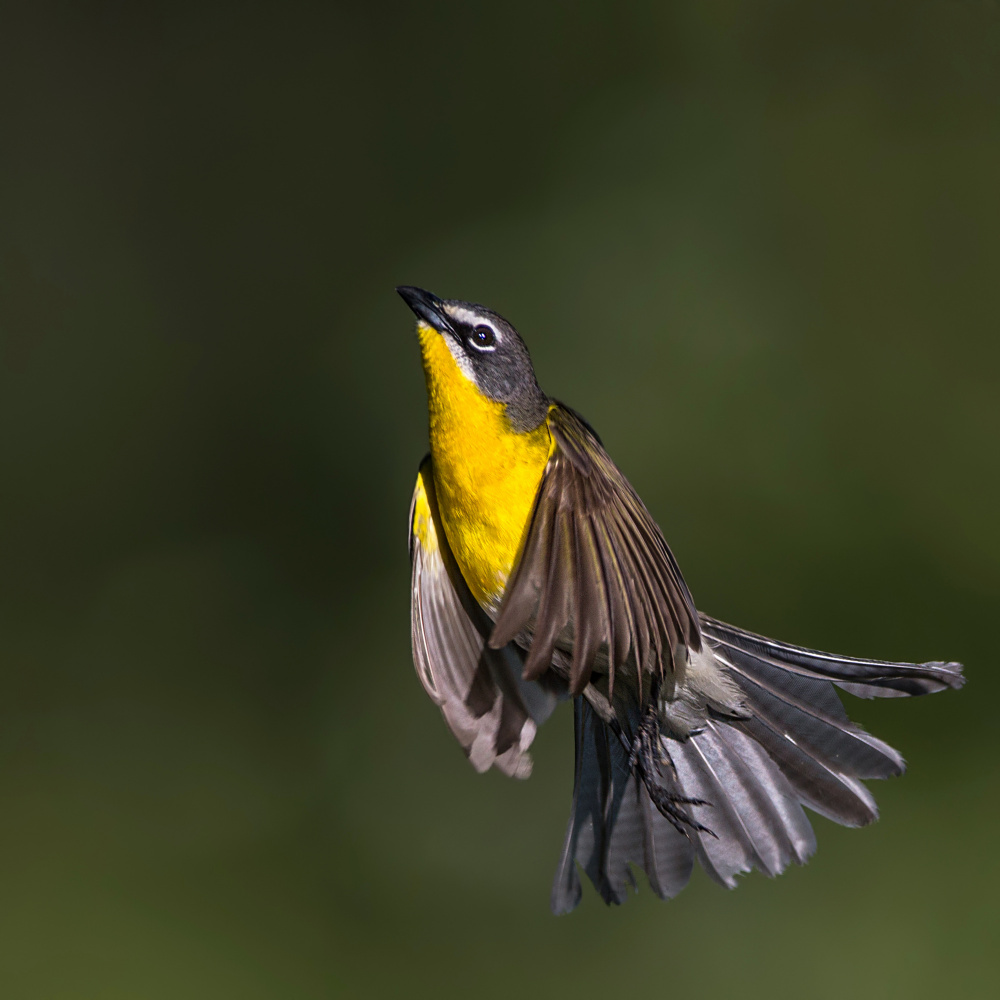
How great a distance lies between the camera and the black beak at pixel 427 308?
213 cm

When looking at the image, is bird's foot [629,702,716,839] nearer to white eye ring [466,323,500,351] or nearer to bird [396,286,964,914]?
bird [396,286,964,914]

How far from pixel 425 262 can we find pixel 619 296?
0.93 metres

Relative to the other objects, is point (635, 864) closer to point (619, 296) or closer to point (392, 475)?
point (392, 475)

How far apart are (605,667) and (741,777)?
49 cm

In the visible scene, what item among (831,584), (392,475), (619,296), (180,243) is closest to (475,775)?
(392,475)

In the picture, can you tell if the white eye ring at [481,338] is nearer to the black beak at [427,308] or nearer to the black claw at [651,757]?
the black beak at [427,308]

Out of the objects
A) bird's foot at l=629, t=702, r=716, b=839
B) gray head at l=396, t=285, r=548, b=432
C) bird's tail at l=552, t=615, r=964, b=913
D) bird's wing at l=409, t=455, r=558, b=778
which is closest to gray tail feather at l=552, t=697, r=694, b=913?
bird's tail at l=552, t=615, r=964, b=913

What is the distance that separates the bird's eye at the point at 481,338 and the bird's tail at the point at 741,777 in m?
0.87

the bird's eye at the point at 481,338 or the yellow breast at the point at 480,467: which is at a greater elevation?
the bird's eye at the point at 481,338

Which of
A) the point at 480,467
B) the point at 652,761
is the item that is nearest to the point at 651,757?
the point at 652,761

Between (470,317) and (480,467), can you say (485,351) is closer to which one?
(470,317)

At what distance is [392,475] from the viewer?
178 inches

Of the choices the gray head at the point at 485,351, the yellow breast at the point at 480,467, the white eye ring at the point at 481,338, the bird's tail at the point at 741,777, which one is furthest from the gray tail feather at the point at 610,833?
the white eye ring at the point at 481,338

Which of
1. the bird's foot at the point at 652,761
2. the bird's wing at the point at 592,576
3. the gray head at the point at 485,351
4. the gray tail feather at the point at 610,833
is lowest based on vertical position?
the gray tail feather at the point at 610,833
